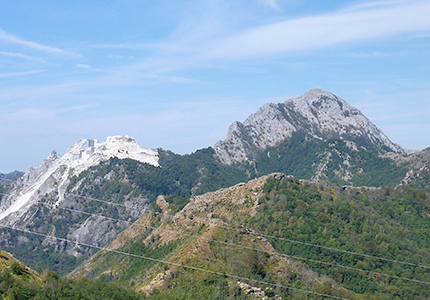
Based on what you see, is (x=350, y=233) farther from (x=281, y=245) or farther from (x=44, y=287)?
(x=44, y=287)

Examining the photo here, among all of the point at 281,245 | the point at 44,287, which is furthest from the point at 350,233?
the point at 44,287

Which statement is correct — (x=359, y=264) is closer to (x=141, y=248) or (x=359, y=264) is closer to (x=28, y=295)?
(x=141, y=248)

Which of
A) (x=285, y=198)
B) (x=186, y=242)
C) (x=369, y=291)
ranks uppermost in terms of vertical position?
(x=285, y=198)

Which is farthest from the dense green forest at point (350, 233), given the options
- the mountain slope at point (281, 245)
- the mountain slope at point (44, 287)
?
the mountain slope at point (44, 287)

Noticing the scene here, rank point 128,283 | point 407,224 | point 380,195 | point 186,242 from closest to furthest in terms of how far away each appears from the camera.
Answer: point 128,283
point 186,242
point 407,224
point 380,195

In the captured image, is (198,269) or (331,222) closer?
(198,269)

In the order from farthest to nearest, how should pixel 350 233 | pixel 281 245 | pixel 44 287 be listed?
pixel 350 233
pixel 281 245
pixel 44 287

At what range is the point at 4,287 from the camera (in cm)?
7319

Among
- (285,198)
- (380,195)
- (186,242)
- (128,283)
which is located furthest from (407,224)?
(128,283)

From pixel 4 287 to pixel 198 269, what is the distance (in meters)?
34.8

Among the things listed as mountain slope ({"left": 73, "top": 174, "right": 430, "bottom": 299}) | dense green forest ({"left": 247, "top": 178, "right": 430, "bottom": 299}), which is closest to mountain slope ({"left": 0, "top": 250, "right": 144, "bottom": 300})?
mountain slope ({"left": 73, "top": 174, "right": 430, "bottom": 299})

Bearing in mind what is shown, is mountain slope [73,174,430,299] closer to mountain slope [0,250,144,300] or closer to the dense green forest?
the dense green forest

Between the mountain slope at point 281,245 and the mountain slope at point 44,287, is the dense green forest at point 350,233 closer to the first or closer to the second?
the mountain slope at point 281,245

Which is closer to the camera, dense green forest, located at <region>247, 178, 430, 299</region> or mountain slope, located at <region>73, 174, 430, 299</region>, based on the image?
mountain slope, located at <region>73, 174, 430, 299</region>
